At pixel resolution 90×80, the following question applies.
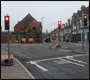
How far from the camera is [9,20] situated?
379 inches

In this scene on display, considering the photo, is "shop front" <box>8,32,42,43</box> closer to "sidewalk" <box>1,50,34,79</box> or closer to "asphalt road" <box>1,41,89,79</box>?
"asphalt road" <box>1,41,89,79</box>

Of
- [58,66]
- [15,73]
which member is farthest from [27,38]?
[15,73]

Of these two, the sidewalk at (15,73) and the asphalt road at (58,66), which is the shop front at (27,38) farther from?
the sidewalk at (15,73)

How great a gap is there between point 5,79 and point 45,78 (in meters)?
1.82

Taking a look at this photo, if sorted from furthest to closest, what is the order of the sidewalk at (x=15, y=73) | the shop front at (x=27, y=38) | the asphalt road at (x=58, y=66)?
the shop front at (x=27, y=38), the asphalt road at (x=58, y=66), the sidewalk at (x=15, y=73)

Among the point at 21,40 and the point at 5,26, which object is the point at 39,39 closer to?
the point at 21,40

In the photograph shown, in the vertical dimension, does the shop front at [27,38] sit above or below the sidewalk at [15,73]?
above

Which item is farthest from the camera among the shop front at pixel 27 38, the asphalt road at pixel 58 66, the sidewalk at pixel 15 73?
the shop front at pixel 27 38

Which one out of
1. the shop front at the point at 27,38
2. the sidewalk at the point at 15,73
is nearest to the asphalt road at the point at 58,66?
the sidewalk at the point at 15,73

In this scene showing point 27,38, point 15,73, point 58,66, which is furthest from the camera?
point 27,38

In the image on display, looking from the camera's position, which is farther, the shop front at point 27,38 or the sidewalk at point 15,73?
the shop front at point 27,38

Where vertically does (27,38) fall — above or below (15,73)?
above

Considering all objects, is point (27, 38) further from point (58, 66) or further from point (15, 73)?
point (15, 73)

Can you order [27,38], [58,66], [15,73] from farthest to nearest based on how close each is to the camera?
[27,38], [58,66], [15,73]
